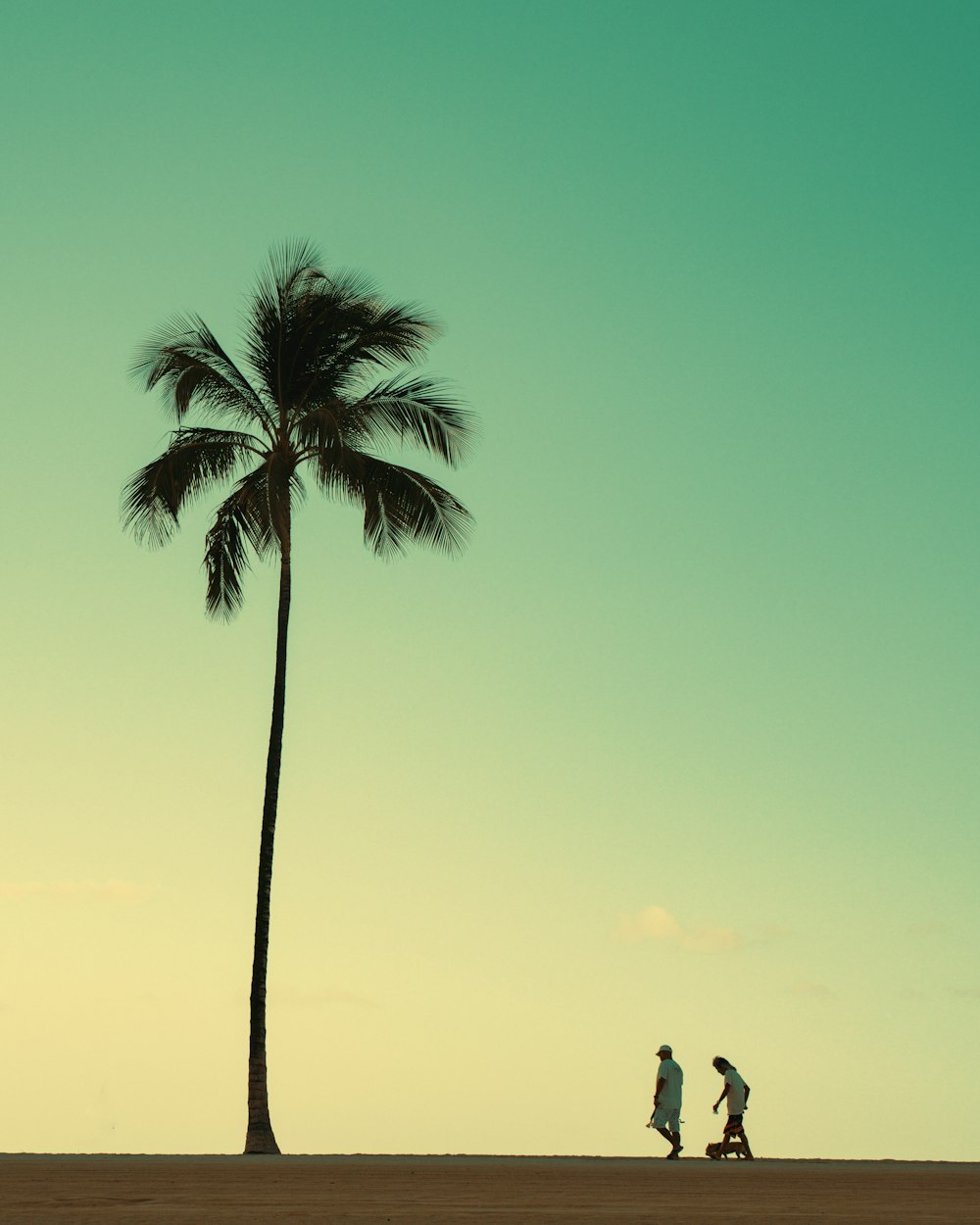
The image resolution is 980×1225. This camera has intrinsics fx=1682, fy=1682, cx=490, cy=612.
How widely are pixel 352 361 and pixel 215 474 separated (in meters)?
2.95

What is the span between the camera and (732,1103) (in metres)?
23.2

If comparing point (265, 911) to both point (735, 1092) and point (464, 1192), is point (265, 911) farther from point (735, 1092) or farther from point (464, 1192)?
point (464, 1192)

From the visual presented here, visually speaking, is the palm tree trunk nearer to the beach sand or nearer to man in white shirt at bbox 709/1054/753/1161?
the beach sand

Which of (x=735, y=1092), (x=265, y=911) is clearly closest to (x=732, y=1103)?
(x=735, y=1092)

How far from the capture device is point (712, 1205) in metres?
14.1

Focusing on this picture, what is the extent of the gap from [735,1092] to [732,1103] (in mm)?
202

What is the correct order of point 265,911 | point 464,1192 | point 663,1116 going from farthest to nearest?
1. point 265,911
2. point 663,1116
3. point 464,1192

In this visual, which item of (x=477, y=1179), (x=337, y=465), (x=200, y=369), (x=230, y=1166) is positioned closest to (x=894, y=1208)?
(x=477, y=1179)

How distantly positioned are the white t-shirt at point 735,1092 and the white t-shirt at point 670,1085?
66cm

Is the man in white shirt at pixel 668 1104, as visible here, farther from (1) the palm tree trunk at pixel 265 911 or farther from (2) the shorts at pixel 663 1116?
(1) the palm tree trunk at pixel 265 911

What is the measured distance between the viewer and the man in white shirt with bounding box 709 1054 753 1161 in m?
23.1

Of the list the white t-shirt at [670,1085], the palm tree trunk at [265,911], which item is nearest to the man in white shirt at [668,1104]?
the white t-shirt at [670,1085]

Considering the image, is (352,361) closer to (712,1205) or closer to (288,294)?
(288,294)

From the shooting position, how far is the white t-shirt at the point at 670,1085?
75.8ft
